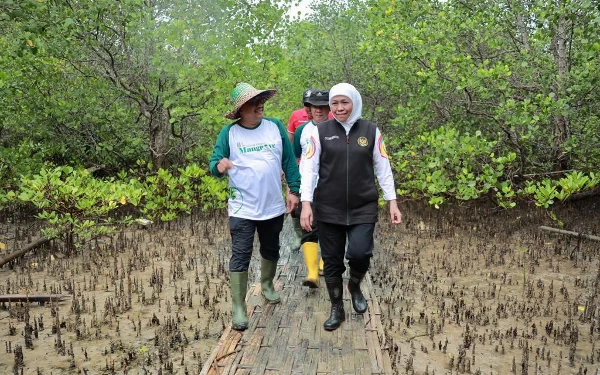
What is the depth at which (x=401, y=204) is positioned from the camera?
1083 cm

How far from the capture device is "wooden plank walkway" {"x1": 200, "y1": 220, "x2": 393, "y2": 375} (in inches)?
126

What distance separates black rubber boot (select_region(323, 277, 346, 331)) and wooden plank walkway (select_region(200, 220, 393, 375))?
0.05m

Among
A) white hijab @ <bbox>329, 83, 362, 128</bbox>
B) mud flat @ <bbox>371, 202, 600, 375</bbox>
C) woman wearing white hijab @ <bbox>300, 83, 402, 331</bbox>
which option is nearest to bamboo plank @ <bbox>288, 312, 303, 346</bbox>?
woman wearing white hijab @ <bbox>300, 83, 402, 331</bbox>

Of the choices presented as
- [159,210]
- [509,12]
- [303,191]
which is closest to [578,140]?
[509,12]

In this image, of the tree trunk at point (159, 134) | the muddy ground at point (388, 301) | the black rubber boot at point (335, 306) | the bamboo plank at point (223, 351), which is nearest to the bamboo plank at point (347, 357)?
the black rubber boot at point (335, 306)

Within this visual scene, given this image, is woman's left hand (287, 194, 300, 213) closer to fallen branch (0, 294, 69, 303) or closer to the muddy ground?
the muddy ground

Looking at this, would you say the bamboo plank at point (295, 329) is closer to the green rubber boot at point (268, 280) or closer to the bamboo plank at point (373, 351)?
the green rubber boot at point (268, 280)

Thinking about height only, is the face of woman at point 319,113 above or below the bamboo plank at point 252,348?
above

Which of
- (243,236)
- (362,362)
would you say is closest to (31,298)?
(243,236)

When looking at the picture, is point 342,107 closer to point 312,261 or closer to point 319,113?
point 319,113

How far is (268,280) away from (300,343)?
2.99 feet

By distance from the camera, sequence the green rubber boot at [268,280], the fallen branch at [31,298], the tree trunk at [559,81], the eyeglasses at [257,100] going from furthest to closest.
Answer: the tree trunk at [559,81] → the fallen branch at [31,298] → the green rubber boot at [268,280] → the eyeglasses at [257,100]

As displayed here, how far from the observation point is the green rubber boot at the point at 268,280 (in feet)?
14.1

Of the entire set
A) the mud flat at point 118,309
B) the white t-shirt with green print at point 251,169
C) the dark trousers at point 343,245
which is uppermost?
the white t-shirt with green print at point 251,169
